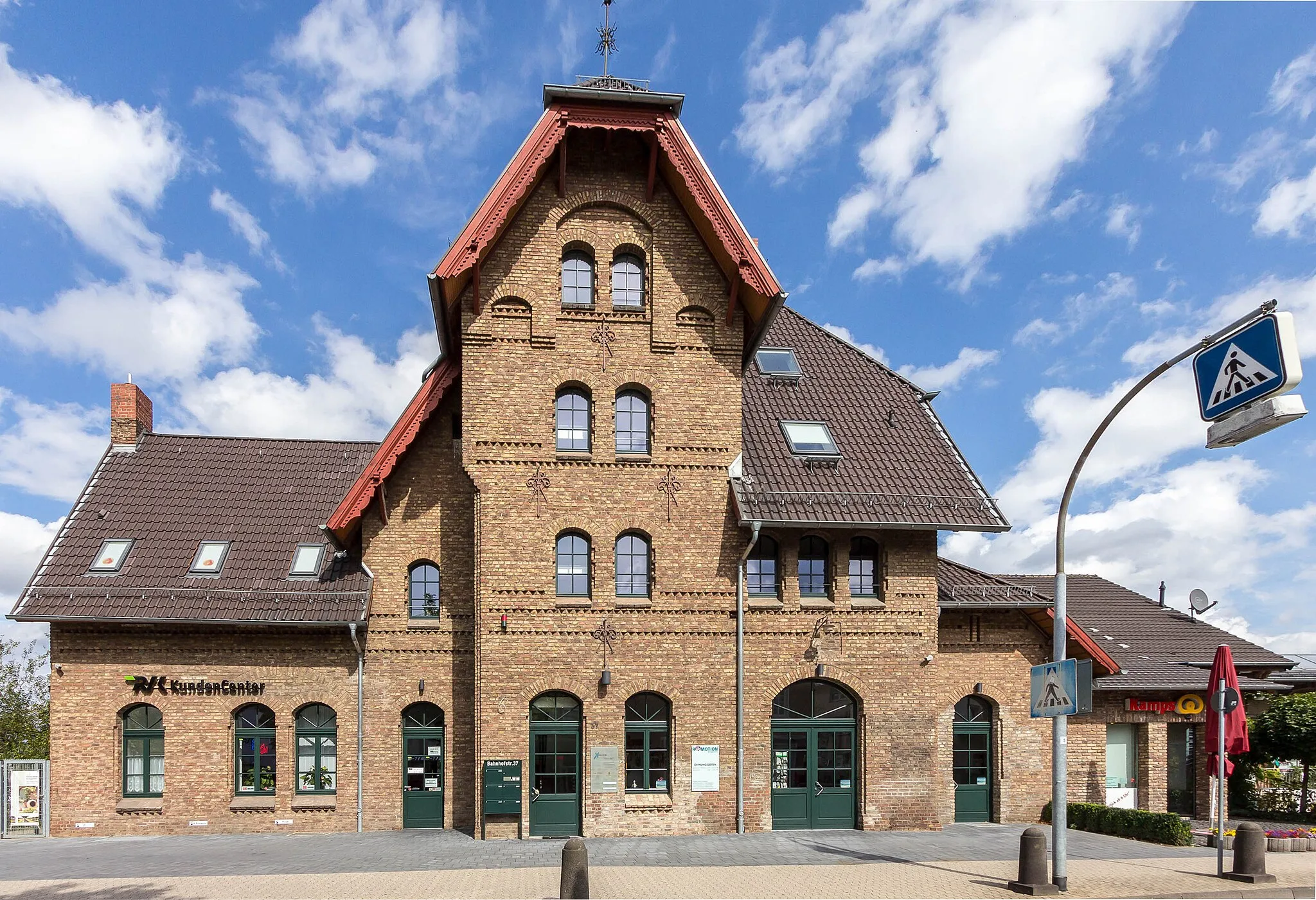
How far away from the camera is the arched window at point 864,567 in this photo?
1750 cm

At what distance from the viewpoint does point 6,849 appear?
1546cm

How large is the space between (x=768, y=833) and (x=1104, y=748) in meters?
8.72

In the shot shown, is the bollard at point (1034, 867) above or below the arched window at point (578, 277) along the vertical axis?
below

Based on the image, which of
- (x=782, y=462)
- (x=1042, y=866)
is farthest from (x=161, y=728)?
(x=1042, y=866)

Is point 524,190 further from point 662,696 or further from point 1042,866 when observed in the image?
point 1042,866

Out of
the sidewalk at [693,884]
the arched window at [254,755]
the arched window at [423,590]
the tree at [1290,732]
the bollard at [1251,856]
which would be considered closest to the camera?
the sidewalk at [693,884]

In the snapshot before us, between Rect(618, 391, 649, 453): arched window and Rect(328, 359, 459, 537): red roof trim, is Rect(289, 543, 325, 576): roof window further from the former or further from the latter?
Rect(618, 391, 649, 453): arched window

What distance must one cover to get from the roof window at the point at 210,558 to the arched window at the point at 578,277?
29.4 ft

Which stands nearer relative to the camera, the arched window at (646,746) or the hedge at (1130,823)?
the hedge at (1130,823)

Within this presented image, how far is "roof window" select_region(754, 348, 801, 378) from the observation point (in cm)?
2028

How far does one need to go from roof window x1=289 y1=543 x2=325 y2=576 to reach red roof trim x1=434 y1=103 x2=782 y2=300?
6.83 meters

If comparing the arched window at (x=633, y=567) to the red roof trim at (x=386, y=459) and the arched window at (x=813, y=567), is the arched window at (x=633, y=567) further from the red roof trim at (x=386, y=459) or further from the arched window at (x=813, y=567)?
the red roof trim at (x=386, y=459)

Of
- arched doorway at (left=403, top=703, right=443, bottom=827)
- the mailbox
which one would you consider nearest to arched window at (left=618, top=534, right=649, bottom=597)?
the mailbox

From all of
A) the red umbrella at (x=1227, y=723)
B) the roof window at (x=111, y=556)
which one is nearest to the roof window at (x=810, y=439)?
the red umbrella at (x=1227, y=723)
